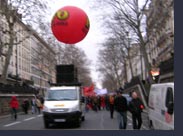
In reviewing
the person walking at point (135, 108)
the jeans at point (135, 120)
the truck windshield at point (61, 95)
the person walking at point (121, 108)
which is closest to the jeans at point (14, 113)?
the truck windshield at point (61, 95)

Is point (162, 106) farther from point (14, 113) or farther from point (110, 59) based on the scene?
point (110, 59)

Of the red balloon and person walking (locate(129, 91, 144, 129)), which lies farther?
person walking (locate(129, 91, 144, 129))

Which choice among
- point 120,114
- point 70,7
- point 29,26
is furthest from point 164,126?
point 29,26

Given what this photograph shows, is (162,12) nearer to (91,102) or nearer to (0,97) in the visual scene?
(91,102)

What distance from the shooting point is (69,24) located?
9.13m

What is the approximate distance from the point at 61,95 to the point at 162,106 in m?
9.31

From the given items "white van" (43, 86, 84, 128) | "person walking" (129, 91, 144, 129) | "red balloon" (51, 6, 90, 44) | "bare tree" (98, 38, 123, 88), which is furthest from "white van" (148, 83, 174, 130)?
"bare tree" (98, 38, 123, 88)

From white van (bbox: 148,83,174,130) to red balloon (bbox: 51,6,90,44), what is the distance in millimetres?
3350

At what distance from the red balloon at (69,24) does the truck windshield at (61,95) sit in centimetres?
1262

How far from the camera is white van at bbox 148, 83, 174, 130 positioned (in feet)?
39.4

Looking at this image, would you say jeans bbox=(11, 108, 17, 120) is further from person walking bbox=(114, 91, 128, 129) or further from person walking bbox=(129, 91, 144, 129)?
person walking bbox=(129, 91, 144, 129)

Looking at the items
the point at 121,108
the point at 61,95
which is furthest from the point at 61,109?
the point at 121,108

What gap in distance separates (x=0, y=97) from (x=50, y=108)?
16.8m

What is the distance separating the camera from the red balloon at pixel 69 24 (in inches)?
360
